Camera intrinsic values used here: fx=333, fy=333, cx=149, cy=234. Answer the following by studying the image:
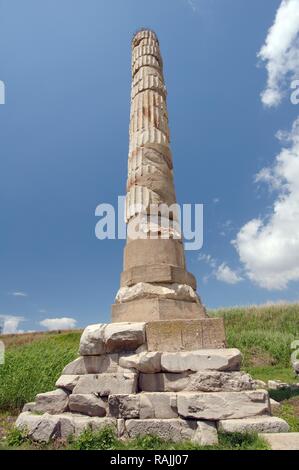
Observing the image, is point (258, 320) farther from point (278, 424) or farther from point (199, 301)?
point (278, 424)

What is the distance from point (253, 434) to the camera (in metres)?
4.16

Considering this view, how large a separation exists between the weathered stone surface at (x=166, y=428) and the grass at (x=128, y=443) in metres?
0.08

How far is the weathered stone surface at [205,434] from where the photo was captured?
14.2 ft

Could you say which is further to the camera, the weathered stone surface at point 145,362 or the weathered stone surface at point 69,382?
the weathered stone surface at point 69,382

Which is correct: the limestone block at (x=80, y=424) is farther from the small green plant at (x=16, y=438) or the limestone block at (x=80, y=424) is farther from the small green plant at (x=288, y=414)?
the small green plant at (x=288, y=414)

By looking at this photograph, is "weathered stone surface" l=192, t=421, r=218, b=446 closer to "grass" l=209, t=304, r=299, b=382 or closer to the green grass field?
the green grass field

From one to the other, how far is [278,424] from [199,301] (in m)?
2.98

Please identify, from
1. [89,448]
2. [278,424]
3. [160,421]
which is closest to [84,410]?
[89,448]

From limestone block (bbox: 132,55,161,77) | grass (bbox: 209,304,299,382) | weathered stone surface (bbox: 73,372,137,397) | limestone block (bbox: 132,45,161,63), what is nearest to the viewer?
weathered stone surface (bbox: 73,372,137,397)

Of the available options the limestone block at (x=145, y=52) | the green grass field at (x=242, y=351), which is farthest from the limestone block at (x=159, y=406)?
the limestone block at (x=145, y=52)

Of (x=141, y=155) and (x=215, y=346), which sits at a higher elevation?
(x=141, y=155)

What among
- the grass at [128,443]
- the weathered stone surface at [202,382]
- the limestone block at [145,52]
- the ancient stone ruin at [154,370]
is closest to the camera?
the grass at [128,443]

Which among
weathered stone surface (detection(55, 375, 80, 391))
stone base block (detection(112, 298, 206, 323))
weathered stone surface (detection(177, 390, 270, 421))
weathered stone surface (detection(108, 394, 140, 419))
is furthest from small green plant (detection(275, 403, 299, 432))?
weathered stone surface (detection(55, 375, 80, 391))

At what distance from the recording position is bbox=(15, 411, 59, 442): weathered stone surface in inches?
196
